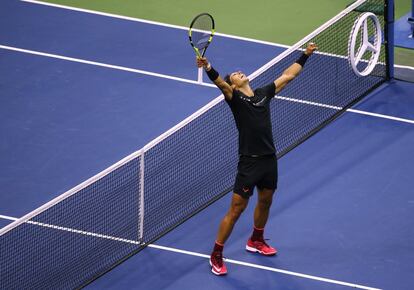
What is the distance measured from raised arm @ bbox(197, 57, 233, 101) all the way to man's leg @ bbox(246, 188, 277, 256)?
125cm

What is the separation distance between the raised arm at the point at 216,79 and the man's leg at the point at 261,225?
1249 mm

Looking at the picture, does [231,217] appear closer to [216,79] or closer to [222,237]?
[222,237]

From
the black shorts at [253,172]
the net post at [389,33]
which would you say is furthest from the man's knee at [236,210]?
the net post at [389,33]

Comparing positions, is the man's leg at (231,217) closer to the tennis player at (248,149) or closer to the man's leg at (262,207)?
the tennis player at (248,149)

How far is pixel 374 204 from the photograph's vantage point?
15.2 meters

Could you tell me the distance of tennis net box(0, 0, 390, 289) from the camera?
13.8 meters

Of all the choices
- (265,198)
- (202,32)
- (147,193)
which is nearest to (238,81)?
(202,32)

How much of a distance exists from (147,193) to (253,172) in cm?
193

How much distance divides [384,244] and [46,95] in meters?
6.00

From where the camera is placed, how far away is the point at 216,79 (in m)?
13.3

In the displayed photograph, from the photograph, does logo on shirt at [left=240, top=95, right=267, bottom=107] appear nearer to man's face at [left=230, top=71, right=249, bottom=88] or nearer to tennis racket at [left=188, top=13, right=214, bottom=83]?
man's face at [left=230, top=71, right=249, bottom=88]

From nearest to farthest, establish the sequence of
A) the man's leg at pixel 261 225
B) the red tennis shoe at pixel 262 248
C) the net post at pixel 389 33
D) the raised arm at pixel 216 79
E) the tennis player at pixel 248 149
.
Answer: the raised arm at pixel 216 79 → the tennis player at pixel 248 149 → the man's leg at pixel 261 225 → the red tennis shoe at pixel 262 248 → the net post at pixel 389 33

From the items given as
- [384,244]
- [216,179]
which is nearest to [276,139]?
[216,179]

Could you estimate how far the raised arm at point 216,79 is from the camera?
42.8 feet
